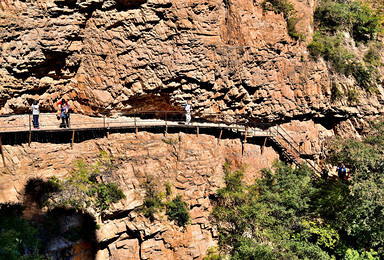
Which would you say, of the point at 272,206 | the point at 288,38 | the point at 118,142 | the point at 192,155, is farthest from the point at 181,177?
the point at 288,38

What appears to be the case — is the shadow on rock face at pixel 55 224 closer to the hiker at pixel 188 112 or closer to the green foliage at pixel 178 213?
the green foliage at pixel 178 213

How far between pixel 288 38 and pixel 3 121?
15.3 meters

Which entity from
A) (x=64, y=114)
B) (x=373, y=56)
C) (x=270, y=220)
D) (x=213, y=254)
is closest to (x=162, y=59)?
(x=64, y=114)

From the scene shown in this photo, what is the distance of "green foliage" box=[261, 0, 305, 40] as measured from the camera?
1648 centimetres

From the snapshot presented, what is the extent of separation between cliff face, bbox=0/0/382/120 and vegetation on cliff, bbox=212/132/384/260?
4183mm

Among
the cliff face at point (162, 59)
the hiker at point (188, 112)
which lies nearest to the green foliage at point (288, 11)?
the cliff face at point (162, 59)

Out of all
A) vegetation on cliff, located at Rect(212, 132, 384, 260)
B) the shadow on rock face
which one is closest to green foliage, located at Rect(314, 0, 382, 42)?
vegetation on cliff, located at Rect(212, 132, 384, 260)

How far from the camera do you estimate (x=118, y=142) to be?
44.4 ft

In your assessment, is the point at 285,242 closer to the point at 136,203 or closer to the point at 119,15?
the point at 136,203

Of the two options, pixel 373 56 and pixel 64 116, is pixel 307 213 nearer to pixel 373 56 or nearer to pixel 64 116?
pixel 373 56

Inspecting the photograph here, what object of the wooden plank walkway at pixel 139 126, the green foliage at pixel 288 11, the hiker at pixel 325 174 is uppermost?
the green foliage at pixel 288 11

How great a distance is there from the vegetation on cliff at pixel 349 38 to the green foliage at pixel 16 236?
671 inches

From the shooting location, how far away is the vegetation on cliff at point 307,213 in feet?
41.2

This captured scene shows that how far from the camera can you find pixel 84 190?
12.0 m
